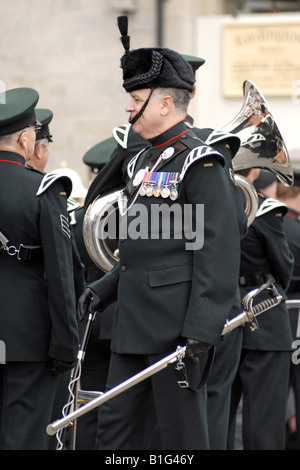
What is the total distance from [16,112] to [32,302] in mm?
870

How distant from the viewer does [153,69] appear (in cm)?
396

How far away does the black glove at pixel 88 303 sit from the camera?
4250 millimetres

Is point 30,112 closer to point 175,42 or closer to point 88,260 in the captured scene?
point 88,260

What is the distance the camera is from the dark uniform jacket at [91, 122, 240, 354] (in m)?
3.74

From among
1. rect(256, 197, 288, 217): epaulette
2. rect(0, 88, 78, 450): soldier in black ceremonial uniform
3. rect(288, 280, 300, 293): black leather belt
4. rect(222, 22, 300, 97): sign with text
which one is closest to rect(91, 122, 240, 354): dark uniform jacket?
rect(0, 88, 78, 450): soldier in black ceremonial uniform

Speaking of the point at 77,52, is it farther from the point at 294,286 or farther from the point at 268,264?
the point at 268,264

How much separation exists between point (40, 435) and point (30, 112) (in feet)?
4.81

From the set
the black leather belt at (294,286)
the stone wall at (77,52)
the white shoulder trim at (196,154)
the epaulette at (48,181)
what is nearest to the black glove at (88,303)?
the epaulette at (48,181)

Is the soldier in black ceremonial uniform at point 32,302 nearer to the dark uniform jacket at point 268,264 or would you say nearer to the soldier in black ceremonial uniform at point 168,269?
the soldier in black ceremonial uniform at point 168,269

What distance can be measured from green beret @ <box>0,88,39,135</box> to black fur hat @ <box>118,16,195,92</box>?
620 millimetres

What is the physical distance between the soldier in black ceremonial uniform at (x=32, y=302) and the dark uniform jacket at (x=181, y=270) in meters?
0.33

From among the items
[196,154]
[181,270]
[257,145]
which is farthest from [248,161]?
[181,270]

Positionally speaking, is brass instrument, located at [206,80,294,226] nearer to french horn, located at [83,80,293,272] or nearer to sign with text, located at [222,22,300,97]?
french horn, located at [83,80,293,272]

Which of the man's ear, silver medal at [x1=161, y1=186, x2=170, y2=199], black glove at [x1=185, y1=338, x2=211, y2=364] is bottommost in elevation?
black glove at [x1=185, y1=338, x2=211, y2=364]
